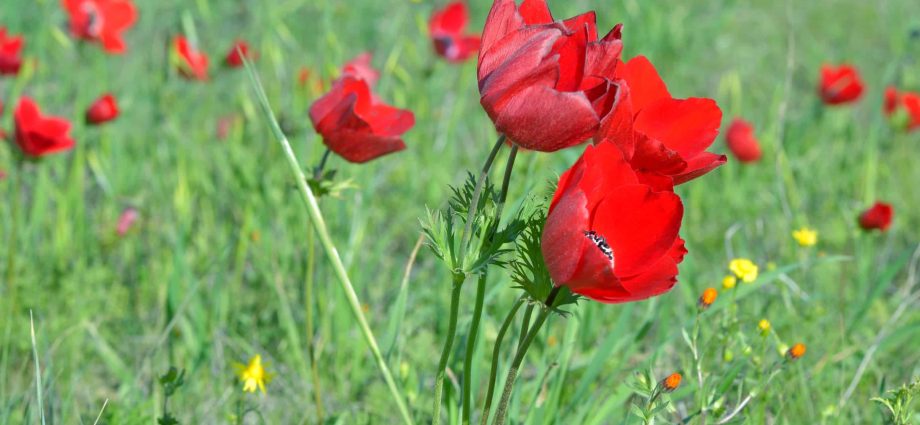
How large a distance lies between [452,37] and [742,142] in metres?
0.97

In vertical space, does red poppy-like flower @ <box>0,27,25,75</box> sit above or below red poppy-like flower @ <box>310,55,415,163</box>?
below

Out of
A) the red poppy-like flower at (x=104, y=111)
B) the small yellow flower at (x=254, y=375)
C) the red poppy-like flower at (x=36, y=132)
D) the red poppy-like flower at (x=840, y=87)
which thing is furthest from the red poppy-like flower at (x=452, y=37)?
the small yellow flower at (x=254, y=375)

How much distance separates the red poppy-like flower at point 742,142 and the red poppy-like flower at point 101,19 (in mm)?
1816

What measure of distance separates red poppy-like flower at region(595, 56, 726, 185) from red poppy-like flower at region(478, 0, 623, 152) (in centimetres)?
4

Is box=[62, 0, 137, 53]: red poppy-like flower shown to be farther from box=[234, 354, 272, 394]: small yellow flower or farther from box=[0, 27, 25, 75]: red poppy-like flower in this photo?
box=[234, 354, 272, 394]: small yellow flower

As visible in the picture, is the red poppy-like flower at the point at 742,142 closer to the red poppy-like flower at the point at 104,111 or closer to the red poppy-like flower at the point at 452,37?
the red poppy-like flower at the point at 452,37

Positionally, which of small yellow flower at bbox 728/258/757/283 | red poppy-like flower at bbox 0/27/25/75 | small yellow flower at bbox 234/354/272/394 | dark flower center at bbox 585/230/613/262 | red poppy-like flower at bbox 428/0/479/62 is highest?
dark flower center at bbox 585/230/613/262

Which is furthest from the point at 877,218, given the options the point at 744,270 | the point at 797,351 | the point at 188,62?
the point at 188,62

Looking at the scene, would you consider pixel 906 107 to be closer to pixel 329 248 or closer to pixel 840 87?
pixel 840 87

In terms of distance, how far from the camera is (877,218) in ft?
5.93

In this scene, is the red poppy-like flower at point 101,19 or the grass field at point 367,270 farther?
the red poppy-like flower at point 101,19

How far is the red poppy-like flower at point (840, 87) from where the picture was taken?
2.91m

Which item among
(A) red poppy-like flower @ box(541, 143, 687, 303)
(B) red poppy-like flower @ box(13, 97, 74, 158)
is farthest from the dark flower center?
(B) red poppy-like flower @ box(13, 97, 74, 158)

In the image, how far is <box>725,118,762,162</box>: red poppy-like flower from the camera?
2584 mm
